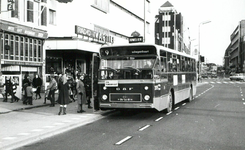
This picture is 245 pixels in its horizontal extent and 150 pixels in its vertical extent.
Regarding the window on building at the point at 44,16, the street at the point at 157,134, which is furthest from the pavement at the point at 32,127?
the window on building at the point at 44,16

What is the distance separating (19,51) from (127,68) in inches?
573

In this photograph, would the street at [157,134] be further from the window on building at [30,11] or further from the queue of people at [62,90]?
the window on building at [30,11]

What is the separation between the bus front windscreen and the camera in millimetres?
13094

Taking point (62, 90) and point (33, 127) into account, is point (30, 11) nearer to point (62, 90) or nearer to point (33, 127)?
point (62, 90)

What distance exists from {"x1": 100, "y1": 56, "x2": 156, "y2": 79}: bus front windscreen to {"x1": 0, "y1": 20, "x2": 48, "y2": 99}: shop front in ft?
29.5

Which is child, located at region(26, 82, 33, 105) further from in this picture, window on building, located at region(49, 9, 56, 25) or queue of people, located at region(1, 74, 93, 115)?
window on building, located at region(49, 9, 56, 25)

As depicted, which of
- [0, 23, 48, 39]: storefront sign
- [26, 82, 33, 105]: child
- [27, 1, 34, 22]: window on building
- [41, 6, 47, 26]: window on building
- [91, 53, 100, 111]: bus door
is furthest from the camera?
[41, 6, 47, 26]: window on building

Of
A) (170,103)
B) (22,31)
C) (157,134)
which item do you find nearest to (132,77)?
(170,103)

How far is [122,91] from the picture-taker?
1323cm

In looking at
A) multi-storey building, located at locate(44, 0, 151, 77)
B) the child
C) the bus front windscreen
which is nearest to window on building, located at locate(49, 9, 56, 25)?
multi-storey building, located at locate(44, 0, 151, 77)

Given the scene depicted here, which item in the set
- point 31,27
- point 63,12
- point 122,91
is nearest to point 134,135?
point 122,91

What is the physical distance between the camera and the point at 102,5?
135 feet

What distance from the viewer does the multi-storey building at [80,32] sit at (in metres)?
30.7

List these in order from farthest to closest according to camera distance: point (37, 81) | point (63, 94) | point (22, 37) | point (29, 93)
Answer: point (22, 37), point (37, 81), point (29, 93), point (63, 94)
